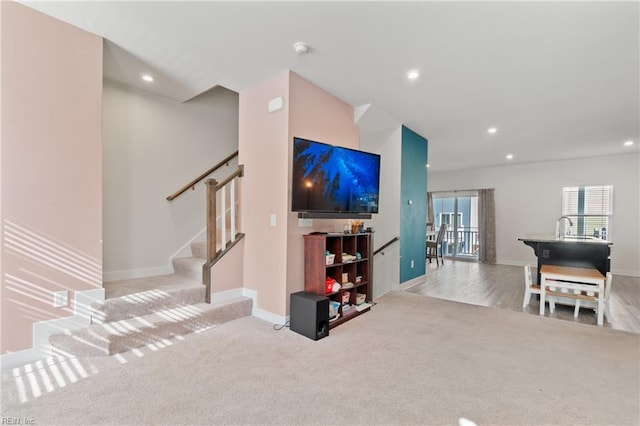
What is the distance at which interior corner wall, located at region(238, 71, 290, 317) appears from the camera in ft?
9.93

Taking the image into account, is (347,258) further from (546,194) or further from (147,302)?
(546,194)

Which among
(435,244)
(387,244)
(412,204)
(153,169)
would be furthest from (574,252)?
(153,169)

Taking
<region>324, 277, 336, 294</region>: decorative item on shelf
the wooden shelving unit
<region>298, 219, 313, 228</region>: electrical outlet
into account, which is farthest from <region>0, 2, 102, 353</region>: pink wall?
<region>324, 277, 336, 294</region>: decorative item on shelf

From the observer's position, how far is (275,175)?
311 centimetres

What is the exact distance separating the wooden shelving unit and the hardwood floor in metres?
1.47

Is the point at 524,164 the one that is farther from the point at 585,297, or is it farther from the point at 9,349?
the point at 9,349

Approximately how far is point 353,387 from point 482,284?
4.34 metres

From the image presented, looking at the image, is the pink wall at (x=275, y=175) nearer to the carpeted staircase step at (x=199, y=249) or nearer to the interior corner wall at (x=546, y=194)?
the carpeted staircase step at (x=199, y=249)

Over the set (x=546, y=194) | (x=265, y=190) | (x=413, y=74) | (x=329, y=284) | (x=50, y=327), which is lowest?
(x=50, y=327)

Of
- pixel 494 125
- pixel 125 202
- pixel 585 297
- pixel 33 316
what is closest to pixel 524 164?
pixel 494 125

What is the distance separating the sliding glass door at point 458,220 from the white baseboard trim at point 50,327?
8.87 meters

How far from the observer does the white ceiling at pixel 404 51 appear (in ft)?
6.91

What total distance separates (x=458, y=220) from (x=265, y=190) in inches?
304

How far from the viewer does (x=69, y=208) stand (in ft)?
7.68
